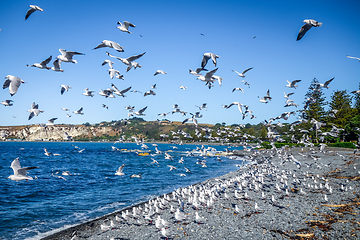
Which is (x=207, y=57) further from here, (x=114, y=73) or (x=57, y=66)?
(x=57, y=66)

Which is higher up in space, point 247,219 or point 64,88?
point 64,88

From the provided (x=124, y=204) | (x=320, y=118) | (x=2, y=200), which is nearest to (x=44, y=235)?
(x=124, y=204)

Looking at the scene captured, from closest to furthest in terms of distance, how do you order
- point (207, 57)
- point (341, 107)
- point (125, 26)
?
point (125, 26) → point (207, 57) → point (341, 107)

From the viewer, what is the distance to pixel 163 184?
76.7 ft

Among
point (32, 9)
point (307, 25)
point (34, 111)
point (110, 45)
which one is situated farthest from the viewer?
point (34, 111)

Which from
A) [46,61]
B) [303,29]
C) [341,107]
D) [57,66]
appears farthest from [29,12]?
[341,107]

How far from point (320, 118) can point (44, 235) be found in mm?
74319

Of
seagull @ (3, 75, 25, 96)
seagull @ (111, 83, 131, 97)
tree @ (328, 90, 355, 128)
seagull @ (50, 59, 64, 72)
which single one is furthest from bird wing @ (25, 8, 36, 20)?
tree @ (328, 90, 355, 128)

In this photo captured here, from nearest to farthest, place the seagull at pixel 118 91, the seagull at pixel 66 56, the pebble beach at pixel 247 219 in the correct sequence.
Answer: the pebble beach at pixel 247 219 < the seagull at pixel 66 56 < the seagull at pixel 118 91

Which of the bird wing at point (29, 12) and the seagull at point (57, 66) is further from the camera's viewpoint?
the seagull at point (57, 66)

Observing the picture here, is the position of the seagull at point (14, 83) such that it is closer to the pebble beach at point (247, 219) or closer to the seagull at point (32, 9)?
the seagull at point (32, 9)

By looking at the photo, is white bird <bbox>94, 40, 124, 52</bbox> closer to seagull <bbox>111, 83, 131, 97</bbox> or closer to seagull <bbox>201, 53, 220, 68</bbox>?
seagull <bbox>111, 83, 131, 97</bbox>

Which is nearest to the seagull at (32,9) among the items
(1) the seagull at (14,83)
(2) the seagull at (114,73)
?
(1) the seagull at (14,83)

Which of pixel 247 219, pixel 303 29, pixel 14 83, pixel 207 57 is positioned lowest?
pixel 247 219
